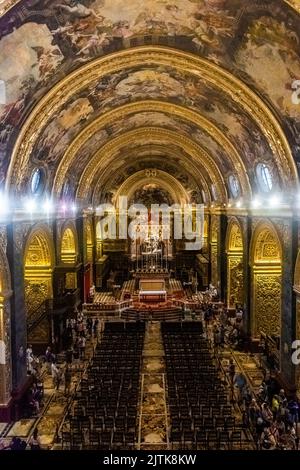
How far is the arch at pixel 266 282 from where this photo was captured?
23.7 metres

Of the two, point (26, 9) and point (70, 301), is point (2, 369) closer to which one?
point (70, 301)

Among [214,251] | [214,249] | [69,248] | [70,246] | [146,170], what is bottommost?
[214,251]

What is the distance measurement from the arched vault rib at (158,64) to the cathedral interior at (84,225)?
0.06 m

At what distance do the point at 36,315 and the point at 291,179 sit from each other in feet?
46.4

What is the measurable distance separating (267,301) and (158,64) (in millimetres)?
12970

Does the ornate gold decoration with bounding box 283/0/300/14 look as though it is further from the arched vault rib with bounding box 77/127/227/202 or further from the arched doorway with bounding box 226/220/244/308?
the arched doorway with bounding box 226/220/244/308

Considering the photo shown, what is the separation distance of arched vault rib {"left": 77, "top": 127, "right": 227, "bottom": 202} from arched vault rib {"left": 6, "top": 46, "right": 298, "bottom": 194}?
1249 centimetres

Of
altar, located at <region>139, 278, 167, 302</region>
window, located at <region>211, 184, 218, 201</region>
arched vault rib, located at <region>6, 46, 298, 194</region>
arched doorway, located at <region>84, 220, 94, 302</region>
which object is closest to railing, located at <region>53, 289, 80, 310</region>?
arched doorway, located at <region>84, 220, 94, 302</region>

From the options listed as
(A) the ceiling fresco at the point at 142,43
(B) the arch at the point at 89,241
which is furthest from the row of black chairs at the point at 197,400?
(B) the arch at the point at 89,241

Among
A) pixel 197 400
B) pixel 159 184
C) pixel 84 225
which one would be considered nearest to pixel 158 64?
pixel 197 400

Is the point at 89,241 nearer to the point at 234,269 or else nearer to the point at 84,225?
the point at 84,225

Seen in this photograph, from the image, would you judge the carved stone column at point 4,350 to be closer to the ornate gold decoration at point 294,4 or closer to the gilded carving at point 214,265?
the ornate gold decoration at point 294,4

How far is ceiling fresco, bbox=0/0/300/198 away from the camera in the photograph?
12.7m

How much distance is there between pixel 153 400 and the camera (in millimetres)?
18891
